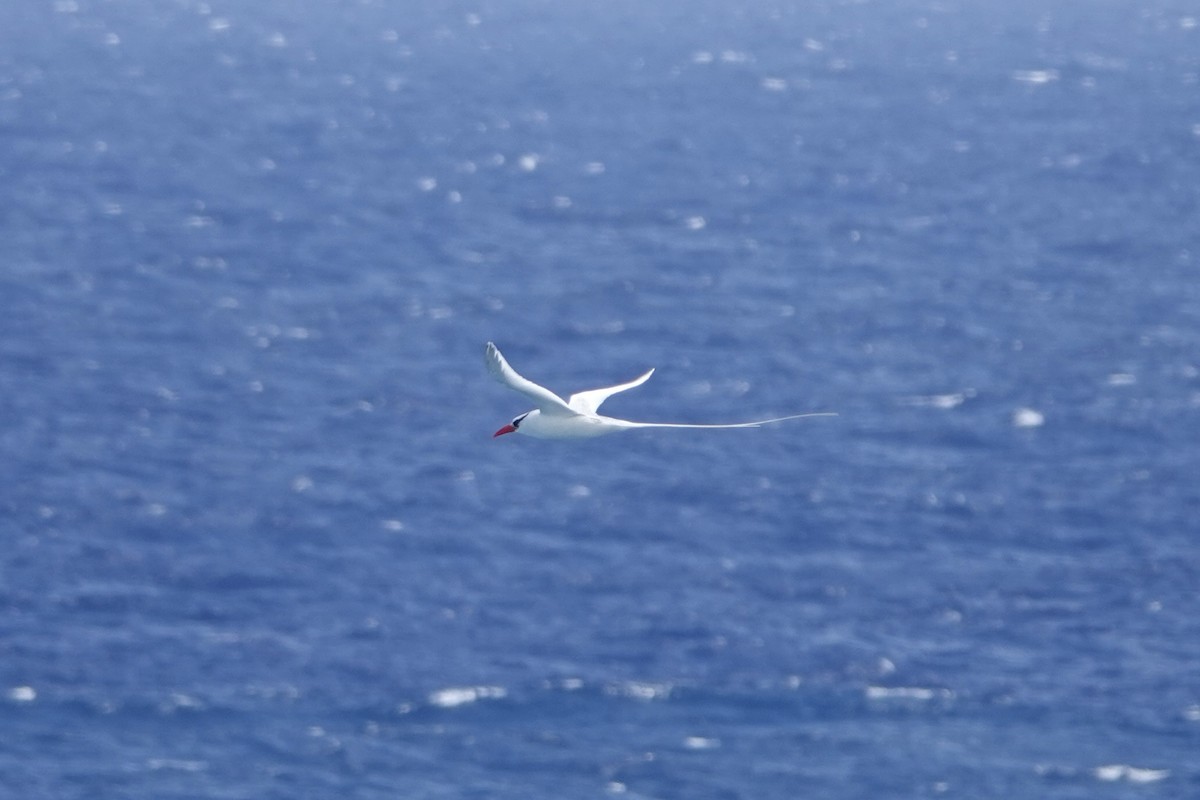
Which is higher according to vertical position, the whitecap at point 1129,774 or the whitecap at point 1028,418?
the whitecap at point 1028,418

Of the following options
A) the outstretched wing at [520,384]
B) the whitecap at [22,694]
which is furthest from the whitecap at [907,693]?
the outstretched wing at [520,384]

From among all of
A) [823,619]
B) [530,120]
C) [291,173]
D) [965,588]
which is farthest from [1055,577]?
[530,120]

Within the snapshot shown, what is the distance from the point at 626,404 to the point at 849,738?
939 inches

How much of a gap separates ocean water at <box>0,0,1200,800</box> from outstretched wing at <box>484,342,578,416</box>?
3742 centimetres

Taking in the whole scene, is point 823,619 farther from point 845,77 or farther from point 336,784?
point 845,77

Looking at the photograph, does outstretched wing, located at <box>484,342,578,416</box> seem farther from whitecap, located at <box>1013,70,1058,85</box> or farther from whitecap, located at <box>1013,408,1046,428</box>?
whitecap, located at <box>1013,70,1058,85</box>

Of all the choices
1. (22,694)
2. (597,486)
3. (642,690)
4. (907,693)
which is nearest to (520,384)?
(642,690)

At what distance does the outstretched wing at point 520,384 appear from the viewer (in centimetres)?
2636

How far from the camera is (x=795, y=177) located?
443 feet

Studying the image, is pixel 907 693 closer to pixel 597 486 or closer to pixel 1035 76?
pixel 597 486

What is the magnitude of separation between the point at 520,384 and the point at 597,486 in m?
56.5

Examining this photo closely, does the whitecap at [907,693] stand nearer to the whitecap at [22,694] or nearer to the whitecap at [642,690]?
the whitecap at [642,690]

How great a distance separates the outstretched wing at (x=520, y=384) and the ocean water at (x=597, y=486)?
123 feet

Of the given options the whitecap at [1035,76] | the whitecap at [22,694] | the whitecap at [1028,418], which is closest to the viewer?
the whitecap at [22,694]
